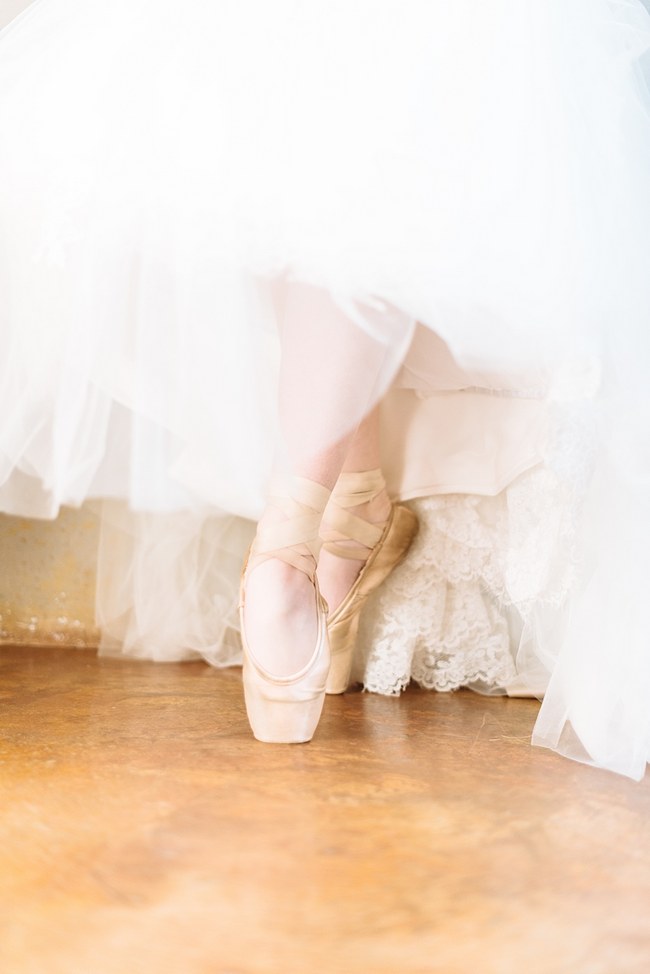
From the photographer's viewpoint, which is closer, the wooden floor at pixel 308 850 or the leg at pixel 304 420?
the wooden floor at pixel 308 850

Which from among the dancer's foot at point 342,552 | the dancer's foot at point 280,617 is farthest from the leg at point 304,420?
the dancer's foot at point 342,552

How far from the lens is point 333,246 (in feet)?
2.27

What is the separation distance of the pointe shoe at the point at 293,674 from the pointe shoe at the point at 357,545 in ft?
0.61

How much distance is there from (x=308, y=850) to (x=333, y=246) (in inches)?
16.2

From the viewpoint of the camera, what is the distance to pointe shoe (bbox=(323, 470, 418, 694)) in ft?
3.39

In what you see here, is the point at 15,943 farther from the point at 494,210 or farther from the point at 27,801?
the point at 494,210

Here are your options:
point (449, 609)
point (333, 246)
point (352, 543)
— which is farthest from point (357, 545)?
point (333, 246)

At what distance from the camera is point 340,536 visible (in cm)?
103

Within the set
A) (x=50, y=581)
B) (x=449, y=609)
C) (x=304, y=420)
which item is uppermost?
Answer: (x=304, y=420)

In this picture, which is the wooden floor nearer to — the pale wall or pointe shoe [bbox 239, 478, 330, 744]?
pointe shoe [bbox 239, 478, 330, 744]

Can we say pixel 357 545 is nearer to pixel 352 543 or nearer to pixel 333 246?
pixel 352 543

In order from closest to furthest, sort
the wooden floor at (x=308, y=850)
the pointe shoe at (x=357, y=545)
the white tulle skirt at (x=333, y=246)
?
the wooden floor at (x=308, y=850) < the white tulle skirt at (x=333, y=246) < the pointe shoe at (x=357, y=545)

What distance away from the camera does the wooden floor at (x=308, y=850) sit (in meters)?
0.46

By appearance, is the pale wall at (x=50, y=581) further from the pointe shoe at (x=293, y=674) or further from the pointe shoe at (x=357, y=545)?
the pointe shoe at (x=293, y=674)
